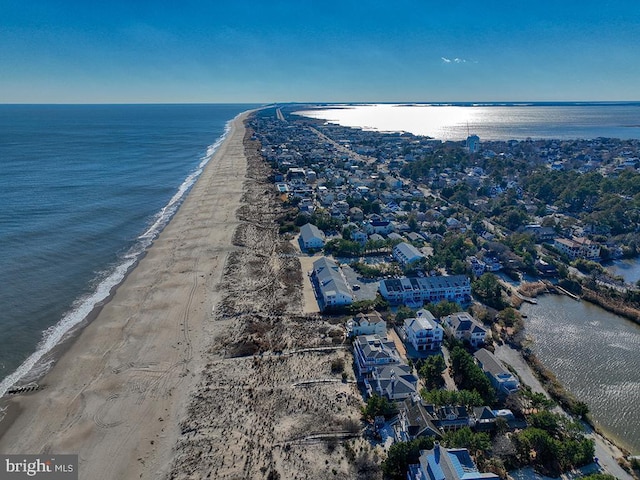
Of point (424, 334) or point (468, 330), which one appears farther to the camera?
point (468, 330)

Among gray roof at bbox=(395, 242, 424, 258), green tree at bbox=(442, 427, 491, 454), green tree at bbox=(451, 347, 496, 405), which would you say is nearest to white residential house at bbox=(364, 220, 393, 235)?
gray roof at bbox=(395, 242, 424, 258)

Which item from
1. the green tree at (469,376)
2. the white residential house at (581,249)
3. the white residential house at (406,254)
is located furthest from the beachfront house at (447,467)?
the white residential house at (581,249)

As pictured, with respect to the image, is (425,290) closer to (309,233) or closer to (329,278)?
Answer: (329,278)

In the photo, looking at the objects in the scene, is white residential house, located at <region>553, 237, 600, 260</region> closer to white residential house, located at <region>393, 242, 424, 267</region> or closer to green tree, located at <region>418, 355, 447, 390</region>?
white residential house, located at <region>393, 242, 424, 267</region>

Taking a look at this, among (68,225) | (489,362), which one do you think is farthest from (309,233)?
(68,225)

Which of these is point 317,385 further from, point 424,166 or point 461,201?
point 424,166

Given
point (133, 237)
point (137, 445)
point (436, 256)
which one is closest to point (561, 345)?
point (436, 256)
